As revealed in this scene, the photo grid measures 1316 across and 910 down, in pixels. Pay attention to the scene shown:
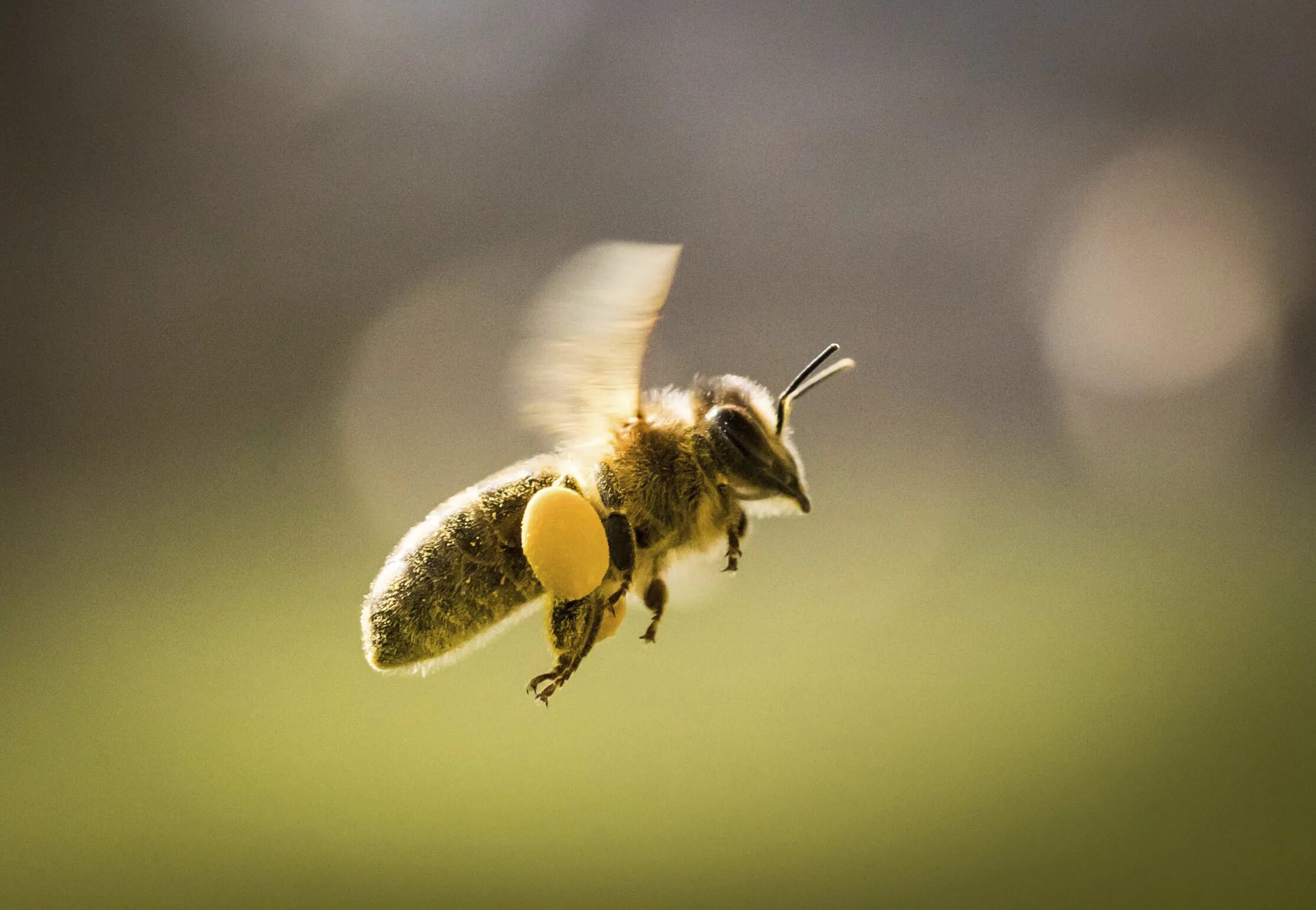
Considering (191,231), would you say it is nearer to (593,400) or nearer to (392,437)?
(392,437)

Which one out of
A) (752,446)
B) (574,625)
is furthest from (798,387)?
(574,625)

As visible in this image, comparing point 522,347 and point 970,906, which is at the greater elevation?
point 522,347

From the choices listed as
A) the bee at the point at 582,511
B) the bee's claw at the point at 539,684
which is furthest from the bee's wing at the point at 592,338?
the bee's claw at the point at 539,684

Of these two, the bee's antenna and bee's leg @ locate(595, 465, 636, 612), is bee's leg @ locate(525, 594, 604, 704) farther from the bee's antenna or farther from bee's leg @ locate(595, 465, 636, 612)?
the bee's antenna

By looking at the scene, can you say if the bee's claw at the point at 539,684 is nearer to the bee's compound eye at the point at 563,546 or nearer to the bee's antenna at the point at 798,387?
the bee's compound eye at the point at 563,546

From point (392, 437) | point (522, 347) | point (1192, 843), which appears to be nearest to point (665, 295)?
point (522, 347)

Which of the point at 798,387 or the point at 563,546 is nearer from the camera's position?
the point at 563,546

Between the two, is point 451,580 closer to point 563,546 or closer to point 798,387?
point 563,546
